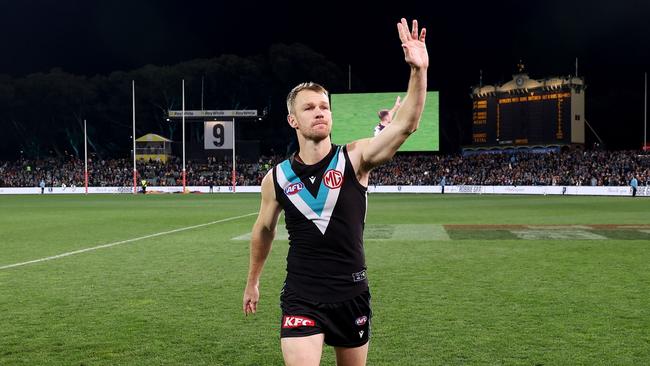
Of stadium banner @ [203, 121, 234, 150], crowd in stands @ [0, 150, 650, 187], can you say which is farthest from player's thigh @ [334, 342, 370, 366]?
stadium banner @ [203, 121, 234, 150]

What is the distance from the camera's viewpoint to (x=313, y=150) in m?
3.64

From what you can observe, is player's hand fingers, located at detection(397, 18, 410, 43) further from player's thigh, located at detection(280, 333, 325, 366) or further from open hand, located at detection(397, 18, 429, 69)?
player's thigh, located at detection(280, 333, 325, 366)

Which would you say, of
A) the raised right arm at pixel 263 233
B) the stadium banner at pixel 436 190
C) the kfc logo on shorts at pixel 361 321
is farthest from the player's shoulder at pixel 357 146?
the stadium banner at pixel 436 190

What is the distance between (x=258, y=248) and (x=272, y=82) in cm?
9360

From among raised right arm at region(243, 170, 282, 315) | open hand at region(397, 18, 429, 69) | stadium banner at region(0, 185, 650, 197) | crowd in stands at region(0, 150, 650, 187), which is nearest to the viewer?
open hand at region(397, 18, 429, 69)

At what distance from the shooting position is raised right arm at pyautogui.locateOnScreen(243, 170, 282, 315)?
3873mm

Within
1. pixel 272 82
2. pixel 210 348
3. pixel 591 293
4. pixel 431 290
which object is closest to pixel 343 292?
pixel 210 348

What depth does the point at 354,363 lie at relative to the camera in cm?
377

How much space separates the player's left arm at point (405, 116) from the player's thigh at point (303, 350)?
35.9 inches

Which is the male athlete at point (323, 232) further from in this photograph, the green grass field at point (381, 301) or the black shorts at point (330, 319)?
the green grass field at point (381, 301)

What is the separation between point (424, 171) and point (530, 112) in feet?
38.9

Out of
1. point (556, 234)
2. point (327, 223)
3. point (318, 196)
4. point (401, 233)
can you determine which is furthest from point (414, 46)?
point (556, 234)

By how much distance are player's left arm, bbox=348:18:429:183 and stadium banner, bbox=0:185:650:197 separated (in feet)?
162

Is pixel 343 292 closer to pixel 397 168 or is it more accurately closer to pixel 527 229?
pixel 527 229
